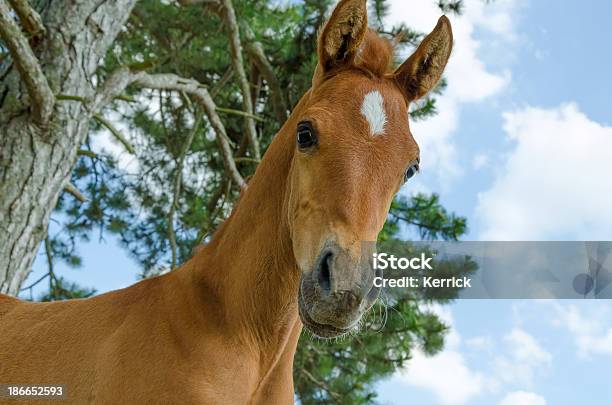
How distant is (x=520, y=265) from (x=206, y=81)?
16.7 feet

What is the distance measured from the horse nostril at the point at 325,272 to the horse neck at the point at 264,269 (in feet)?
1.51

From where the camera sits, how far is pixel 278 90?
255 inches

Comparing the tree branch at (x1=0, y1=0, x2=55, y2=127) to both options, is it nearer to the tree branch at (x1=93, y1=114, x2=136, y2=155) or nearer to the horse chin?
the tree branch at (x1=93, y1=114, x2=136, y2=155)

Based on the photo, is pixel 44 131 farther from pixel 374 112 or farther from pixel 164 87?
pixel 374 112

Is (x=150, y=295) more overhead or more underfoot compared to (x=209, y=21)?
more underfoot

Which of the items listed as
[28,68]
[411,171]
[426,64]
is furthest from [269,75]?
[411,171]

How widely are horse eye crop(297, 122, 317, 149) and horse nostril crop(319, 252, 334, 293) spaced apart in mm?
450

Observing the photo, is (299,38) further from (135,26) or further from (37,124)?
(37,124)

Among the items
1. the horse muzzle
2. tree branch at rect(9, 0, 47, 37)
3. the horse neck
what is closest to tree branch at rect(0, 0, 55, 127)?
tree branch at rect(9, 0, 47, 37)

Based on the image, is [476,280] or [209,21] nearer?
[476,280]

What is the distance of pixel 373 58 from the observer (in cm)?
265

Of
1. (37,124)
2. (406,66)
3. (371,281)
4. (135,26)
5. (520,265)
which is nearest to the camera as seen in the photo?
(371,281)

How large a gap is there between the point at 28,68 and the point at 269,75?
8.71 feet

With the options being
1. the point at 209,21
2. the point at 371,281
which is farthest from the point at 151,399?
the point at 209,21
